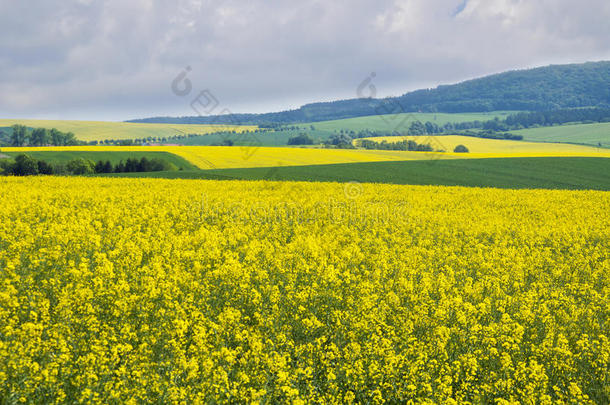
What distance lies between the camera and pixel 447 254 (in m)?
14.0

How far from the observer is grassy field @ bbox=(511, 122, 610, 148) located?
124 meters

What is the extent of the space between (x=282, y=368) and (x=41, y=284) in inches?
267

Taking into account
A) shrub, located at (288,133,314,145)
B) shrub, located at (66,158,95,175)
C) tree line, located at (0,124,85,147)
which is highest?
tree line, located at (0,124,85,147)

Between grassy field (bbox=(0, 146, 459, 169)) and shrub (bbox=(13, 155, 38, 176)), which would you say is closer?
shrub (bbox=(13, 155, 38, 176))

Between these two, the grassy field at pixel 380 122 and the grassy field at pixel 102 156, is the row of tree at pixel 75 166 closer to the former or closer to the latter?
the grassy field at pixel 102 156

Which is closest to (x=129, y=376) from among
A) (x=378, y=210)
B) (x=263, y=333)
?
(x=263, y=333)

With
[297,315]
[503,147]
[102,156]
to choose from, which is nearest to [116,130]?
[102,156]

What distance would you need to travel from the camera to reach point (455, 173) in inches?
2103

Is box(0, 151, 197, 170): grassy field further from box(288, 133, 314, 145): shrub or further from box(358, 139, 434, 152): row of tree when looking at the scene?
box(358, 139, 434, 152): row of tree

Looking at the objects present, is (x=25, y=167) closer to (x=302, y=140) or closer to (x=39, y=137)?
(x=39, y=137)

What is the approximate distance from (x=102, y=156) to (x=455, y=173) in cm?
4881

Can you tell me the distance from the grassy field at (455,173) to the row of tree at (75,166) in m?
7.13

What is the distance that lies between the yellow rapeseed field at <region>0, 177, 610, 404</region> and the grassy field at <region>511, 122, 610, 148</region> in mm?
126252

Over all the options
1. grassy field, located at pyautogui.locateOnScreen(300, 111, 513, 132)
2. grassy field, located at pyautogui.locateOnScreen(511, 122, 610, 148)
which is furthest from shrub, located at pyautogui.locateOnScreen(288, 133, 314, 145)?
grassy field, located at pyautogui.locateOnScreen(511, 122, 610, 148)
